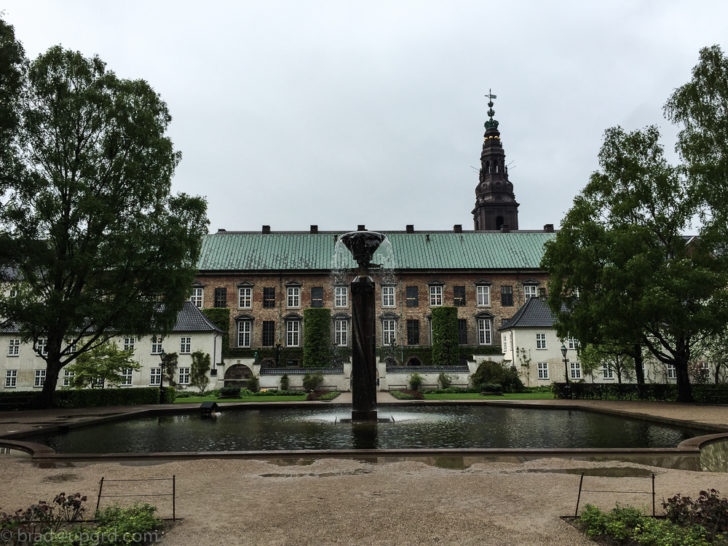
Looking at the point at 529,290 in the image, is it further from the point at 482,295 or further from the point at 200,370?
the point at 200,370

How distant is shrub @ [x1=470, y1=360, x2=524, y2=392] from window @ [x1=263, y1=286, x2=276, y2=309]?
20.7 m

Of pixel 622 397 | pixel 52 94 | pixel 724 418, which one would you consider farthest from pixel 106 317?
pixel 622 397

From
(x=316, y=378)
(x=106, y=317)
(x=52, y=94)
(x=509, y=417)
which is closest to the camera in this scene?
(x=509, y=417)

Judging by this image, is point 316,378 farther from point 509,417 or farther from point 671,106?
point 671,106

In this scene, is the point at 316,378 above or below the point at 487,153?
below

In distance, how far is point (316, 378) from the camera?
39.5 meters

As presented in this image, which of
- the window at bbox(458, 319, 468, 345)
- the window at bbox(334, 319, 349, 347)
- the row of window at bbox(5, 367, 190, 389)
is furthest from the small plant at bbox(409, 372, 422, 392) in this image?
the row of window at bbox(5, 367, 190, 389)

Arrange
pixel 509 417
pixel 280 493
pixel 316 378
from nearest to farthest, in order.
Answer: pixel 280 493 → pixel 509 417 → pixel 316 378

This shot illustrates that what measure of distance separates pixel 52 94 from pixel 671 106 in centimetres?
2913

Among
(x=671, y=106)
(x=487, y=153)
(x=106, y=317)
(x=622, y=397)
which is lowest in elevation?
(x=622, y=397)

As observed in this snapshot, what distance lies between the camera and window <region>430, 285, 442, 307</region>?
5266 centimetres

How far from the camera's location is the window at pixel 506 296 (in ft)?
173

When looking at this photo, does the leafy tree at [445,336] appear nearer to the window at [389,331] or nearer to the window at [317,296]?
the window at [389,331]

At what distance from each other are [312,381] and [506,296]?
22.9 m
